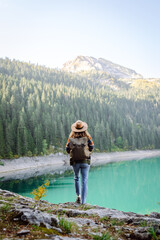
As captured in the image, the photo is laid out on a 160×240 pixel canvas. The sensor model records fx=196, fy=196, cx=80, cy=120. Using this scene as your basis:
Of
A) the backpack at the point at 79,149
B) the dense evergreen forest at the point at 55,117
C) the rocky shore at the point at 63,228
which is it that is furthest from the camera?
the dense evergreen forest at the point at 55,117

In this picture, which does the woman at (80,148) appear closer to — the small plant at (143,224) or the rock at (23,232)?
the small plant at (143,224)

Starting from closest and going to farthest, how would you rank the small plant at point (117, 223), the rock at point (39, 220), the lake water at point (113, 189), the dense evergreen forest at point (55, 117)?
the rock at point (39, 220), the small plant at point (117, 223), the lake water at point (113, 189), the dense evergreen forest at point (55, 117)

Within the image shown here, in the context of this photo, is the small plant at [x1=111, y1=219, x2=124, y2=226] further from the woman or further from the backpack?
the backpack

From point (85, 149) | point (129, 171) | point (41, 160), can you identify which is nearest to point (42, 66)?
point (41, 160)

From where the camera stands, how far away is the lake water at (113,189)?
2496 cm

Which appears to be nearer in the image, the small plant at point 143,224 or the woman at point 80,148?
the small plant at point 143,224

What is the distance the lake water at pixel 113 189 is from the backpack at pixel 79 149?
17933 mm

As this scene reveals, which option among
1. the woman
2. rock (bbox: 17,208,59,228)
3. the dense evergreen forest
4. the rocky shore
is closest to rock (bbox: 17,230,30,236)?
the rocky shore

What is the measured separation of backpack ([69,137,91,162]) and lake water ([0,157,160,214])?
58.8 feet

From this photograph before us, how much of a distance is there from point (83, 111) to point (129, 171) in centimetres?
5337

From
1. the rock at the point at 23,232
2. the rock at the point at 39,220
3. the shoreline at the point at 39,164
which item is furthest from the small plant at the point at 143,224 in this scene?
the shoreline at the point at 39,164

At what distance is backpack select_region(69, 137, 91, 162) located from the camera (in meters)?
7.31

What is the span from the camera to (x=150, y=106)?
163750mm

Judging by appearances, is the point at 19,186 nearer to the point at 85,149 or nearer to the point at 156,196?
the point at 156,196
